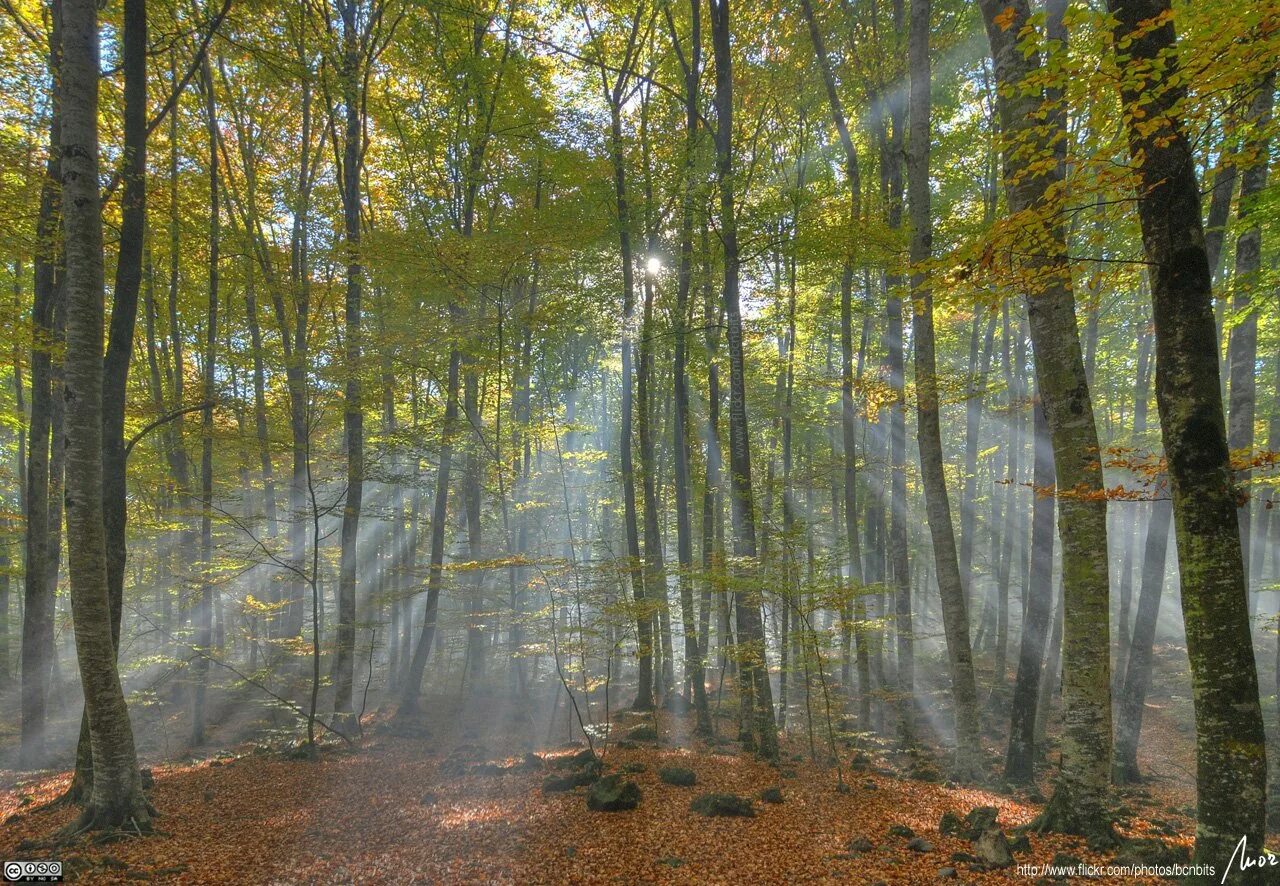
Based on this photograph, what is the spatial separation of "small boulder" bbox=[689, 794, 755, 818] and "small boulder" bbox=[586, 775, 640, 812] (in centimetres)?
74

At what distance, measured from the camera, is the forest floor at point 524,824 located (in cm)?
506

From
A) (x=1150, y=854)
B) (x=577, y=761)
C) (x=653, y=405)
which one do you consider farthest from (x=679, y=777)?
(x=653, y=405)

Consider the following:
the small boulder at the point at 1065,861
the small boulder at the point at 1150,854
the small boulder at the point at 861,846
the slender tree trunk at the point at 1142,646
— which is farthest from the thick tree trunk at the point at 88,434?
the slender tree trunk at the point at 1142,646

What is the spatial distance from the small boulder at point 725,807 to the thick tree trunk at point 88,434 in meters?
5.45

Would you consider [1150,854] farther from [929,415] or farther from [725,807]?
[929,415]

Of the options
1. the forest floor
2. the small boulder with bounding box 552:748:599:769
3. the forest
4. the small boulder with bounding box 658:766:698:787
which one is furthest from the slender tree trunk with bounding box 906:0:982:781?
the small boulder with bounding box 552:748:599:769

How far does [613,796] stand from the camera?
6.88m

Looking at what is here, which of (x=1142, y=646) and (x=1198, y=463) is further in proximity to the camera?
(x=1142, y=646)

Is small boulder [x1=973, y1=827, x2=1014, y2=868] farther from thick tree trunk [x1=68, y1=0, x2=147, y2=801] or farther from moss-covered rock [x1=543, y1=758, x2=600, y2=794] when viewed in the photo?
thick tree trunk [x1=68, y1=0, x2=147, y2=801]

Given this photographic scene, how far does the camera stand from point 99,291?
18.3 ft

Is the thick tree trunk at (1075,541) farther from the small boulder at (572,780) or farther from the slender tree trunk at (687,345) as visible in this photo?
the slender tree trunk at (687,345)

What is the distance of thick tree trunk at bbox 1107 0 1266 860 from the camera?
332cm

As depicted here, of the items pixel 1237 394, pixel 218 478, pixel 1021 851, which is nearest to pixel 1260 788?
pixel 1021 851

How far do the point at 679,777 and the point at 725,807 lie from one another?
1359 millimetres
